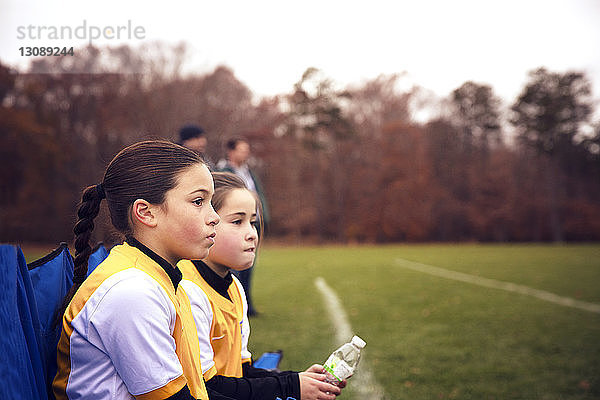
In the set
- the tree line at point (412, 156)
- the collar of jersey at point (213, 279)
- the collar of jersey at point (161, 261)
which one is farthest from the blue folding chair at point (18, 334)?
the tree line at point (412, 156)

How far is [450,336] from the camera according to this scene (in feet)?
17.6

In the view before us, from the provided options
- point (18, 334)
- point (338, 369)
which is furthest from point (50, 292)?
point (338, 369)

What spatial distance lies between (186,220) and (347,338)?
4070mm

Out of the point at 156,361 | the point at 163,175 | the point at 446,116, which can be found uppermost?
the point at 446,116

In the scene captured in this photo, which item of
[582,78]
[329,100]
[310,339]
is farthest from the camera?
[582,78]

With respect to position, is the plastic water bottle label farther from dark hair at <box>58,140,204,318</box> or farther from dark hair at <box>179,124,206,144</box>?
dark hair at <box>179,124,206,144</box>

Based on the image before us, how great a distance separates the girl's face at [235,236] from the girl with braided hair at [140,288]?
46cm

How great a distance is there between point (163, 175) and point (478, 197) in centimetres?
3764

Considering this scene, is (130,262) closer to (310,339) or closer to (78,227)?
(78,227)

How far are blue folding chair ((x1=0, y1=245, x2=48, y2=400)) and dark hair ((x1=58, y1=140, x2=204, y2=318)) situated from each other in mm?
153

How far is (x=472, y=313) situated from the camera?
6746mm

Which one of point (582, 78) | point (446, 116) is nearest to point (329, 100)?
point (446, 116)

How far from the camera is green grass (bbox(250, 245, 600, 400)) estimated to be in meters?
3.67

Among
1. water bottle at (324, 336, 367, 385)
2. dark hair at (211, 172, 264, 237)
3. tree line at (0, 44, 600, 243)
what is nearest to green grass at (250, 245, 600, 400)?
water bottle at (324, 336, 367, 385)
